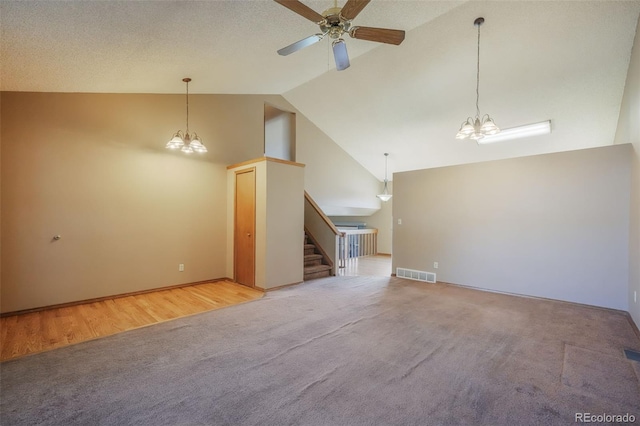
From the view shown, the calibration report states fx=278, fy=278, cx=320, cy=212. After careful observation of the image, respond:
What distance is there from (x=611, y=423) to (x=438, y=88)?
15.5 feet

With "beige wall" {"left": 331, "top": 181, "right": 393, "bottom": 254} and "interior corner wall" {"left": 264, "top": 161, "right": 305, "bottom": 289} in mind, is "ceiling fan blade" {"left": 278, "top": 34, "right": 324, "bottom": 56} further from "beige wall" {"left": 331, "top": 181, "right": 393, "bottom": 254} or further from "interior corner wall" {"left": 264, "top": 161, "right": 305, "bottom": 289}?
"beige wall" {"left": 331, "top": 181, "right": 393, "bottom": 254}

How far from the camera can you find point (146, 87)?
4145 mm

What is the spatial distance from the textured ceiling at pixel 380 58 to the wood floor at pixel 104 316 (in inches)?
107

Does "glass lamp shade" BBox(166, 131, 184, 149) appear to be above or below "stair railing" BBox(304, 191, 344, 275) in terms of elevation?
above

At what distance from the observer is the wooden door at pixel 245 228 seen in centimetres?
482

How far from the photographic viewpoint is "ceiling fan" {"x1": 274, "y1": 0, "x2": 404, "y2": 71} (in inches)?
88.7

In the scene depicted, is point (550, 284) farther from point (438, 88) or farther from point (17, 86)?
point (17, 86)

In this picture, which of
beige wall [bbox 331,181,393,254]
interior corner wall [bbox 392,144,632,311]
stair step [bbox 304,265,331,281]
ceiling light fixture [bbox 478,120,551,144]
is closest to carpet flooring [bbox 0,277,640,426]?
interior corner wall [bbox 392,144,632,311]

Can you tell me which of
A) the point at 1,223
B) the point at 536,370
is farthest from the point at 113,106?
the point at 536,370

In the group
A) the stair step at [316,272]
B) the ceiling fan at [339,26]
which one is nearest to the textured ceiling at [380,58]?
the ceiling fan at [339,26]

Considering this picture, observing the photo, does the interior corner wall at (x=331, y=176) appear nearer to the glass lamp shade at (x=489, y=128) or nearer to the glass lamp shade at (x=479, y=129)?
the glass lamp shade at (x=479, y=129)

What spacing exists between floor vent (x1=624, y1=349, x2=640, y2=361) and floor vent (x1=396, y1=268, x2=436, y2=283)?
2764 mm

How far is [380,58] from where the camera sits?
4.54 m

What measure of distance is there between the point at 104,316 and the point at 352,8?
170 inches
